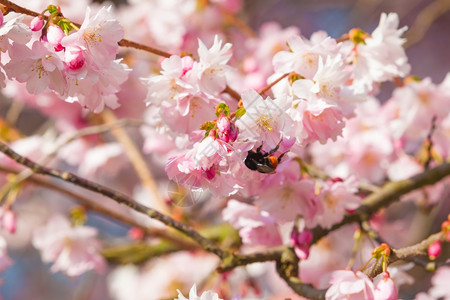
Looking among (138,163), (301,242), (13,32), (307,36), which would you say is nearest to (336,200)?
(301,242)

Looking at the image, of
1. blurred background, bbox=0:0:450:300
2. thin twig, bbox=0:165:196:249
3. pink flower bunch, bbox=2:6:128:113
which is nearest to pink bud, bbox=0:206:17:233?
thin twig, bbox=0:165:196:249

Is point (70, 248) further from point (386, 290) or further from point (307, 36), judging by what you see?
point (307, 36)

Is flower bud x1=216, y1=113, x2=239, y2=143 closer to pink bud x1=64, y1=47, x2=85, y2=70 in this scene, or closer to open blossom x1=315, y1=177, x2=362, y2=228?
pink bud x1=64, y1=47, x2=85, y2=70

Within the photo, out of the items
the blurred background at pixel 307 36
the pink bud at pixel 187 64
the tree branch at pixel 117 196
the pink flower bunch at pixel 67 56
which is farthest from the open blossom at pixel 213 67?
the blurred background at pixel 307 36

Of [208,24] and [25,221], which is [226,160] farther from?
[25,221]

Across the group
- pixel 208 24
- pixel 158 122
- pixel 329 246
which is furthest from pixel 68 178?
pixel 329 246
